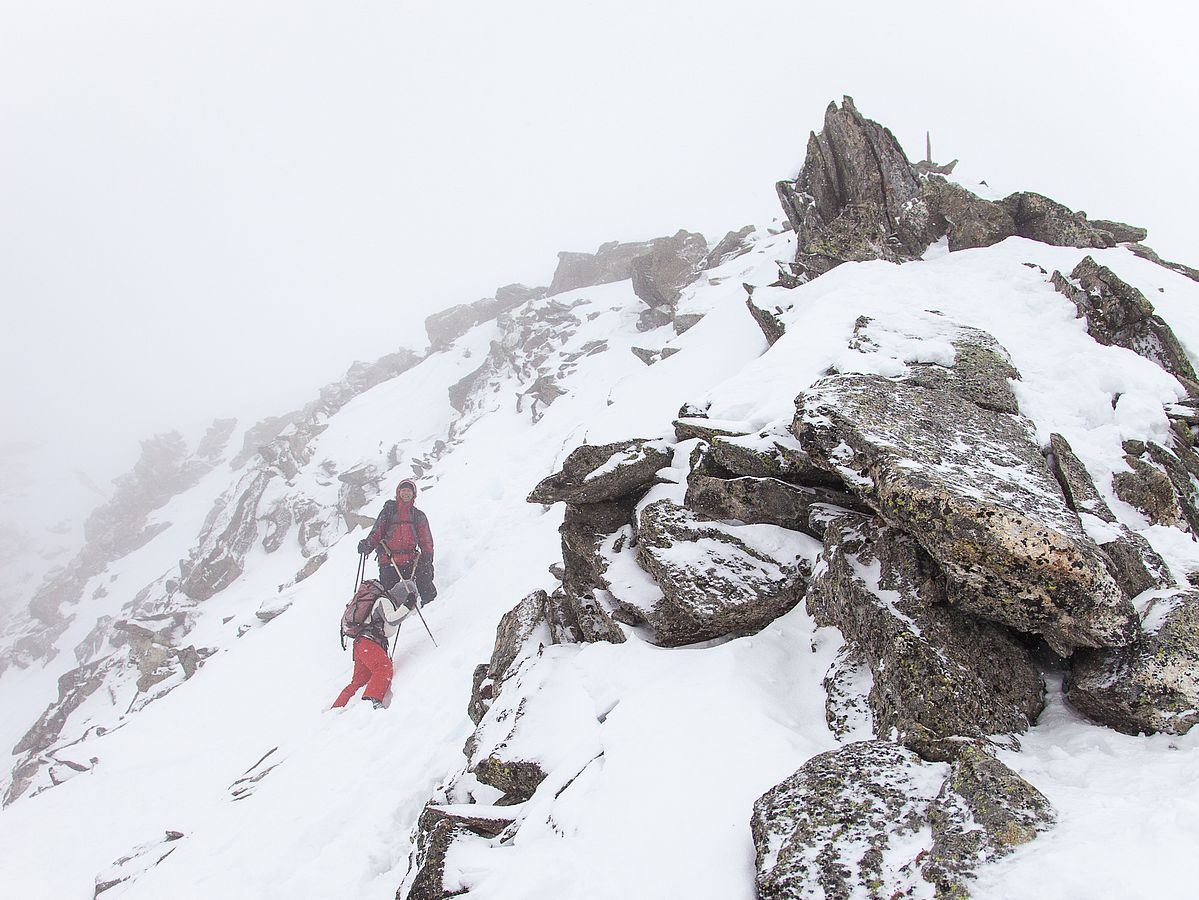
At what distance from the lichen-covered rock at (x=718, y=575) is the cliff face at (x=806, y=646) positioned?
0.15 ft

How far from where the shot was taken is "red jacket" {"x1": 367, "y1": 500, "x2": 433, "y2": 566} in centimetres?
1504

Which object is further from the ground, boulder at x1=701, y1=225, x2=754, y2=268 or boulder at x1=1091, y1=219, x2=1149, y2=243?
boulder at x1=701, y1=225, x2=754, y2=268

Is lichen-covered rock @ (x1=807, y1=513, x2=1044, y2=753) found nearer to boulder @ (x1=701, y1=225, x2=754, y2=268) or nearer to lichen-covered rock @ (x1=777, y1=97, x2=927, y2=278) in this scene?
lichen-covered rock @ (x1=777, y1=97, x2=927, y2=278)

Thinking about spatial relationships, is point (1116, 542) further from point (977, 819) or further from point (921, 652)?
point (977, 819)

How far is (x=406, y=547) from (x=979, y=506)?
1413cm

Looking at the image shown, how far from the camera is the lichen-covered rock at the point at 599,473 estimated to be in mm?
8664

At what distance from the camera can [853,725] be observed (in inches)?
205

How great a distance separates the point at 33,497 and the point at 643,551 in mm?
123983

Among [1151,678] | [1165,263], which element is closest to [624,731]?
[1151,678]

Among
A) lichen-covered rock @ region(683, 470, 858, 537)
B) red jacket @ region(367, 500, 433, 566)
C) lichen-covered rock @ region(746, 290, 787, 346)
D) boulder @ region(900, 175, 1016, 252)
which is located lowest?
red jacket @ region(367, 500, 433, 566)

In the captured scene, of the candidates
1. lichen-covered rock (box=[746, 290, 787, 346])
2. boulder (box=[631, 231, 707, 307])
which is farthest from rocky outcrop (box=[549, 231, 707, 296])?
lichen-covered rock (box=[746, 290, 787, 346])

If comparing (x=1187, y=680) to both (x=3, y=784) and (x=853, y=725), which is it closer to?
(x=853, y=725)

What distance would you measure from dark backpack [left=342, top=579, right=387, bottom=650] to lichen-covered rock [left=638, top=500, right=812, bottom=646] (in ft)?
27.4

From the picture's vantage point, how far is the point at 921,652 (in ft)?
16.1
